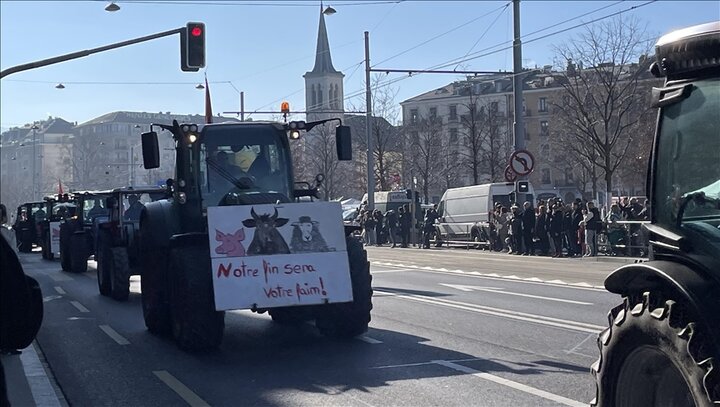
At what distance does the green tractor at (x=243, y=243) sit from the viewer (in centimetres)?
1073

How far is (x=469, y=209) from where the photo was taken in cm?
4056

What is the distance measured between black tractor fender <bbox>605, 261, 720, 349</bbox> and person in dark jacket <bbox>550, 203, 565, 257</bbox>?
2369 centimetres

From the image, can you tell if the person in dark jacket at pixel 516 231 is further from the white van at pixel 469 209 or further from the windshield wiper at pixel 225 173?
the windshield wiper at pixel 225 173

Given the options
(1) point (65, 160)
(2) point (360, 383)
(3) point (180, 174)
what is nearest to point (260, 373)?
(2) point (360, 383)

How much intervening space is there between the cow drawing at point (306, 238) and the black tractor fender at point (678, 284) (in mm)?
5890

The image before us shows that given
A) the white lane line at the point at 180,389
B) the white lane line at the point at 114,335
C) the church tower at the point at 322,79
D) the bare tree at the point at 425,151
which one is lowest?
the white lane line at the point at 114,335

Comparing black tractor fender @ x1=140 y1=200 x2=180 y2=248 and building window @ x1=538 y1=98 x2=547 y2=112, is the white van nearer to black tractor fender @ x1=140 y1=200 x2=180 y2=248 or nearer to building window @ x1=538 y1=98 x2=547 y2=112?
black tractor fender @ x1=140 y1=200 x2=180 y2=248

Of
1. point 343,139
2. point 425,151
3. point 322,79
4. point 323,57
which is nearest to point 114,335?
point 343,139

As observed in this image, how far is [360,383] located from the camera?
8906mm

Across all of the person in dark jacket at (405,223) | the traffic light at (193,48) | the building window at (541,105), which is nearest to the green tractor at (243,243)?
the traffic light at (193,48)

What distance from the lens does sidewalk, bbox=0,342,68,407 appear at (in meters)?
8.45

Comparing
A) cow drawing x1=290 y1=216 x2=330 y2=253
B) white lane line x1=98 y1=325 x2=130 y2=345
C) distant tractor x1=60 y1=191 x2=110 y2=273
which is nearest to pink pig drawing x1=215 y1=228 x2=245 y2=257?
cow drawing x1=290 y1=216 x2=330 y2=253

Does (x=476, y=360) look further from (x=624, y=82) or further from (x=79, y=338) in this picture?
(x=624, y=82)

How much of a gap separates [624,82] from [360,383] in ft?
122
